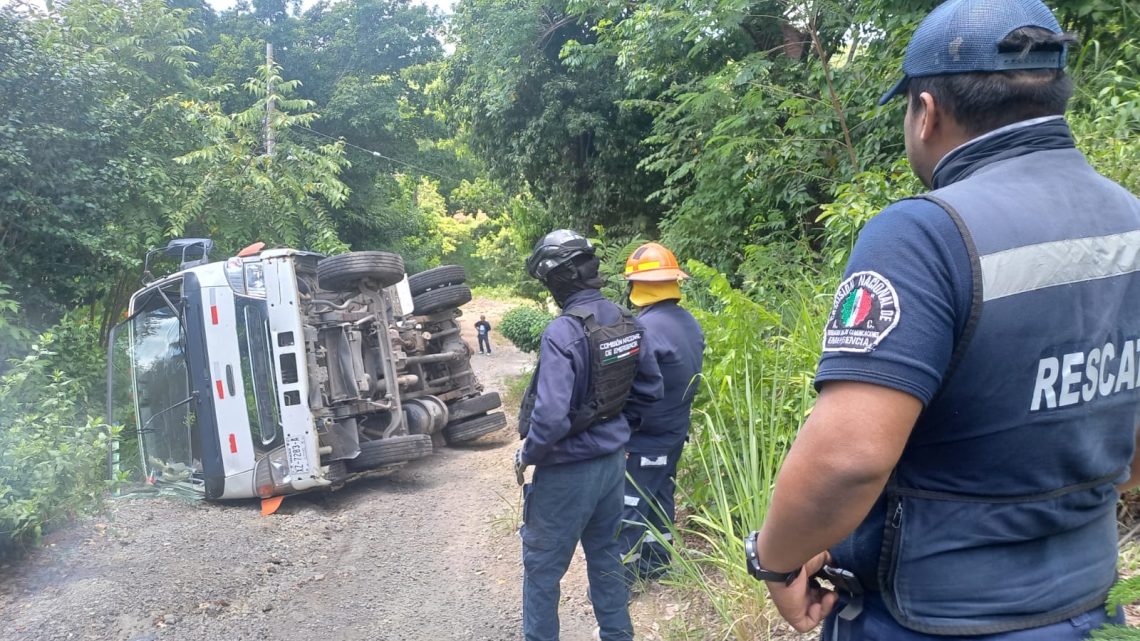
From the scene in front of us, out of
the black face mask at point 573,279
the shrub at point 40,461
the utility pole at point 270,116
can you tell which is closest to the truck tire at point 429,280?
the shrub at point 40,461

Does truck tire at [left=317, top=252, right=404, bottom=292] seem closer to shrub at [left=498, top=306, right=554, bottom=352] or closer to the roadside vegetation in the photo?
the roadside vegetation

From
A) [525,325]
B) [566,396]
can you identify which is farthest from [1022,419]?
[525,325]

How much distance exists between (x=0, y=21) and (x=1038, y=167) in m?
10.8

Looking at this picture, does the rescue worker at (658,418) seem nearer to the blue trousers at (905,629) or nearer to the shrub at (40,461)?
the blue trousers at (905,629)

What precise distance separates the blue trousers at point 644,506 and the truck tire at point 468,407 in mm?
5192

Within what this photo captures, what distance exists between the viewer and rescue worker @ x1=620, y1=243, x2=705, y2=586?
4.54m

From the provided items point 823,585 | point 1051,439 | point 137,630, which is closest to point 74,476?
point 137,630

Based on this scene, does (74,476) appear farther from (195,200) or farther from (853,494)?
(195,200)

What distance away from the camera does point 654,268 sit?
15.6 feet

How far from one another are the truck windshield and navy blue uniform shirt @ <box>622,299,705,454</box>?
474 centimetres

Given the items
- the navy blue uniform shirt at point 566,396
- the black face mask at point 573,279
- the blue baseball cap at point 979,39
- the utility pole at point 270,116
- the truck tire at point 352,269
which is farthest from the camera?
the utility pole at point 270,116

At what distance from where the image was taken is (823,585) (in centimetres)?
162

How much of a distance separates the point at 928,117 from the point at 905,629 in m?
0.86

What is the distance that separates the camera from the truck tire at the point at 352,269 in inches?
309
